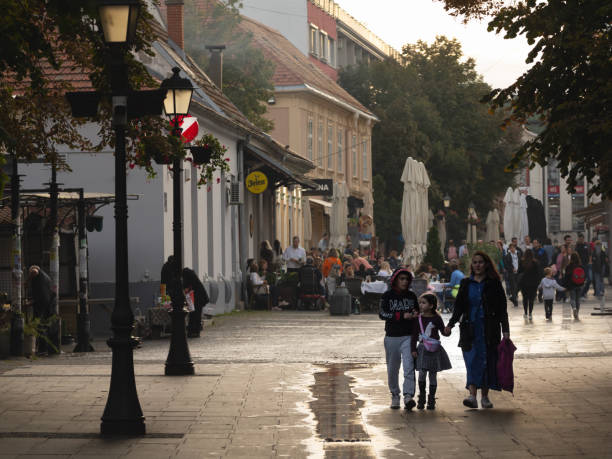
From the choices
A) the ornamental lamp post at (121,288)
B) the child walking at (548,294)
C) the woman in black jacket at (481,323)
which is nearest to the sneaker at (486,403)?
the woman in black jacket at (481,323)

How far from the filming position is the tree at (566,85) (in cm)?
1334

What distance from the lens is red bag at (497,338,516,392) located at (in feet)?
40.0

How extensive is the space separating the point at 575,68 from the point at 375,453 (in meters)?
6.13

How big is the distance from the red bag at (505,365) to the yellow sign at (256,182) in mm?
22211

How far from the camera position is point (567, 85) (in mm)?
13906

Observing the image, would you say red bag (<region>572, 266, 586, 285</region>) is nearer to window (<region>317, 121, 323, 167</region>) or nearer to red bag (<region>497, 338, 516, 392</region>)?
red bag (<region>497, 338, 516, 392</region>)

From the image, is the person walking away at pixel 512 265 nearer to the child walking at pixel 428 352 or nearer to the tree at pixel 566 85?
the tree at pixel 566 85

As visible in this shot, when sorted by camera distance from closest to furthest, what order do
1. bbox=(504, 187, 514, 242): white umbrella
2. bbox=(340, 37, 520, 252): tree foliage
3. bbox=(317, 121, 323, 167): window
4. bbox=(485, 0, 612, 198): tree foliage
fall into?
bbox=(485, 0, 612, 198): tree foliage < bbox=(504, 187, 514, 242): white umbrella < bbox=(317, 121, 323, 167): window < bbox=(340, 37, 520, 252): tree foliage

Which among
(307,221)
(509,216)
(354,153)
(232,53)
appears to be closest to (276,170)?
(232,53)

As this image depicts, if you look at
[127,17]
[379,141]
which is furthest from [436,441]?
[379,141]

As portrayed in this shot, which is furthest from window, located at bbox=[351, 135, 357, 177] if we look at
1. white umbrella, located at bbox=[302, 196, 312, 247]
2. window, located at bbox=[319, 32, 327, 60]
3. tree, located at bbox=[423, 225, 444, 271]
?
tree, located at bbox=[423, 225, 444, 271]

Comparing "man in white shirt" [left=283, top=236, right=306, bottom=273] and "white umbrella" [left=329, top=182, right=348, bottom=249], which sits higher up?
"white umbrella" [left=329, top=182, right=348, bottom=249]

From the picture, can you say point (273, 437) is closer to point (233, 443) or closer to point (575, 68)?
point (233, 443)

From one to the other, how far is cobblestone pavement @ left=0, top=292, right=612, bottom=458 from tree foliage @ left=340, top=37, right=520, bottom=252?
4614 centimetres
